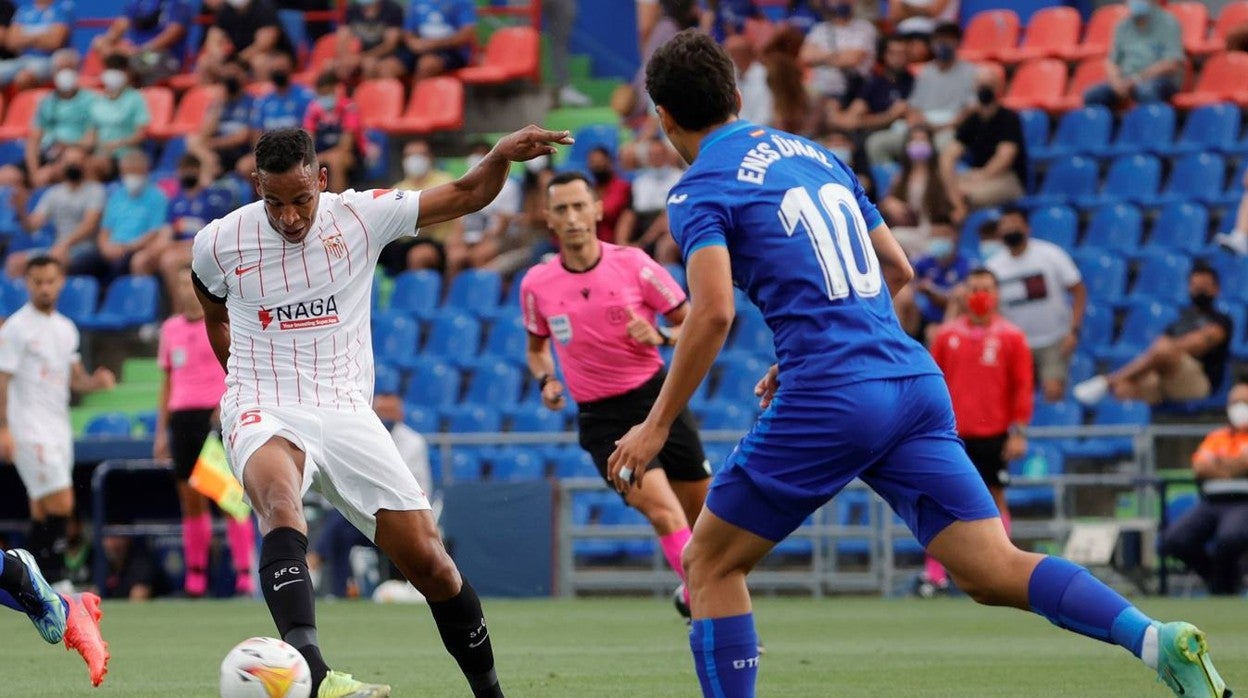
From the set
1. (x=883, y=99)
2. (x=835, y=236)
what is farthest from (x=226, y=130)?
(x=835, y=236)

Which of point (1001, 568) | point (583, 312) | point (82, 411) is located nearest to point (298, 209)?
point (1001, 568)

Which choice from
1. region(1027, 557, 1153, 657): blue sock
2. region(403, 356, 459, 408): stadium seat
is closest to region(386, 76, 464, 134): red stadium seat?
region(403, 356, 459, 408): stadium seat

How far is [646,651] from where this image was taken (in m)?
10.6

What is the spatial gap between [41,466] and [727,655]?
11307 millimetres

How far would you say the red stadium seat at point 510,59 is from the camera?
22766mm

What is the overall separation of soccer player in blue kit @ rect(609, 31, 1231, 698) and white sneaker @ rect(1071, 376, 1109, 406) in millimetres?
10318

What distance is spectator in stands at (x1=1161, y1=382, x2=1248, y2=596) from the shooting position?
47.6 ft

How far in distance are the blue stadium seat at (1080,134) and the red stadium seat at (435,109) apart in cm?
675

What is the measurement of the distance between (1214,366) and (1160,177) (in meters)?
3.20

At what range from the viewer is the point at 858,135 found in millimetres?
18984

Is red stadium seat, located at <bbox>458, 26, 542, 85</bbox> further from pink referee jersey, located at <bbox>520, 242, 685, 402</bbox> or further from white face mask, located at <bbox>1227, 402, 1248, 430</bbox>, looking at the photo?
pink referee jersey, located at <bbox>520, 242, 685, 402</bbox>

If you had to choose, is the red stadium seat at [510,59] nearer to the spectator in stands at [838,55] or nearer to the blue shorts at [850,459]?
the spectator in stands at [838,55]

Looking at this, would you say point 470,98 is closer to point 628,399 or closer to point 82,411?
point 82,411

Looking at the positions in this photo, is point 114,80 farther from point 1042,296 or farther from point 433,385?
point 1042,296
